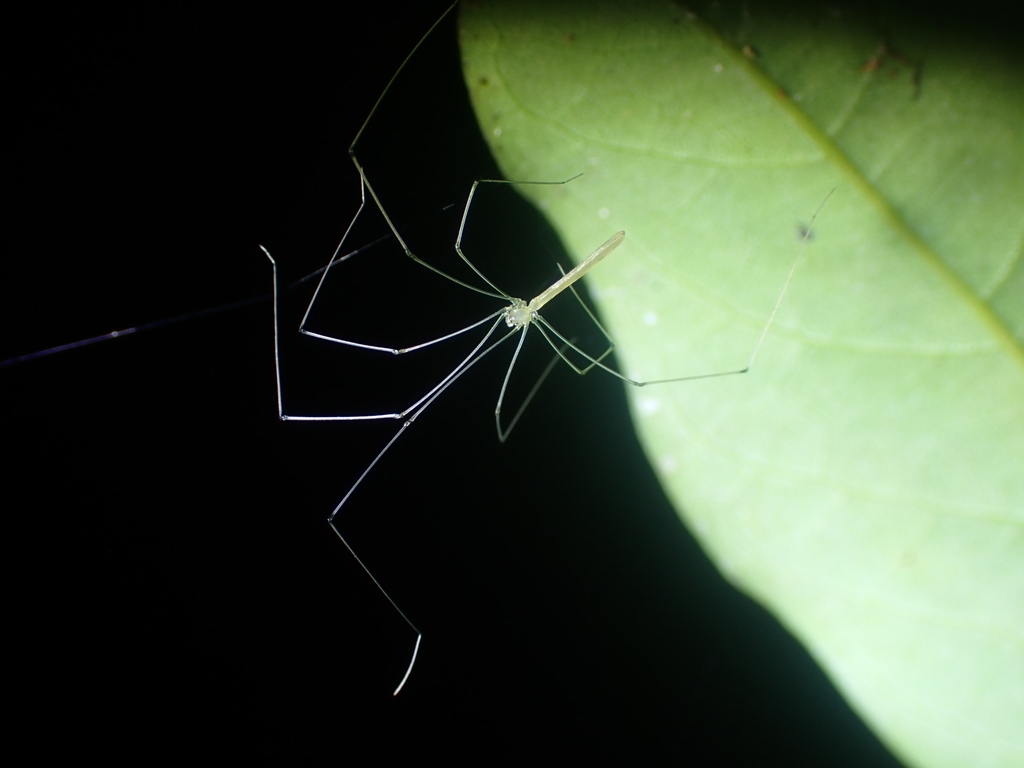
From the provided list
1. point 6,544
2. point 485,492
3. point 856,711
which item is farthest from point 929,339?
point 6,544

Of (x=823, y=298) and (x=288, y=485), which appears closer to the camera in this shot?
(x=823, y=298)

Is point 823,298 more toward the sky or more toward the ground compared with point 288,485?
more toward the sky

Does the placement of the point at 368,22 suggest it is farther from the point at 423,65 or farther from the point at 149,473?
the point at 149,473

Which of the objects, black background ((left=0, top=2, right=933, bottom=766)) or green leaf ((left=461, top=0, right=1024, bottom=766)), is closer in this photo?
green leaf ((left=461, top=0, right=1024, bottom=766))

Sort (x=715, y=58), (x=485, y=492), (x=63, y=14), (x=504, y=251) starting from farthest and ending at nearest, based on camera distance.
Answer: (x=485, y=492), (x=504, y=251), (x=63, y=14), (x=715, y=58)
